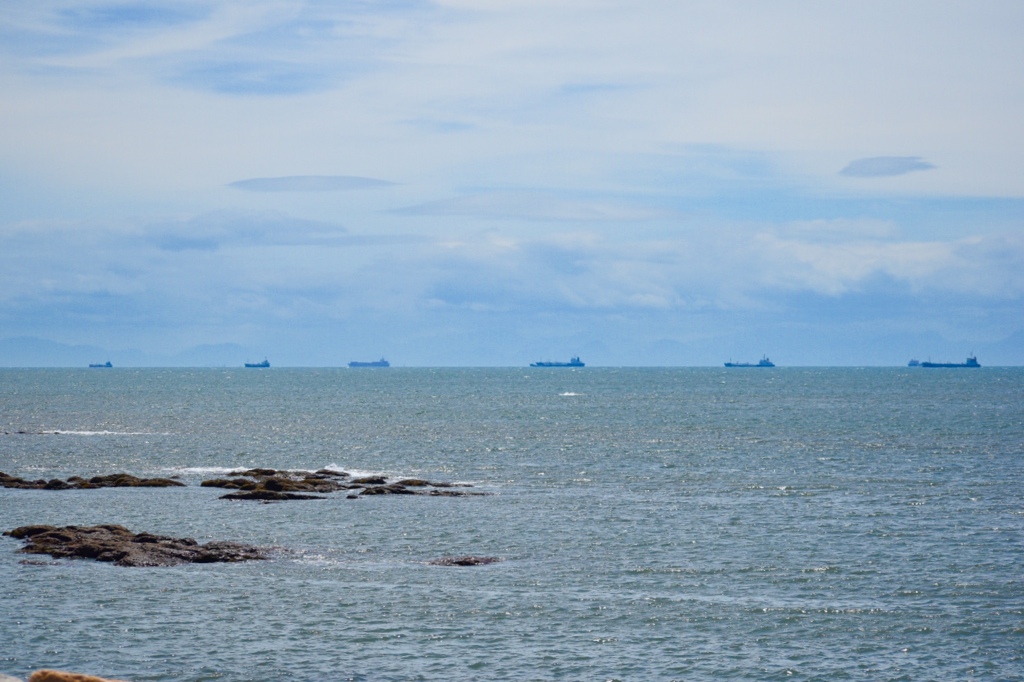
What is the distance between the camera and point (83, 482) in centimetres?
6675

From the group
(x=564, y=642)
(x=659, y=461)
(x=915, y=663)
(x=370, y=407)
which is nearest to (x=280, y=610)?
(x=564, y=642)

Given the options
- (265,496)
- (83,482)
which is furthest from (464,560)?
(83,482)

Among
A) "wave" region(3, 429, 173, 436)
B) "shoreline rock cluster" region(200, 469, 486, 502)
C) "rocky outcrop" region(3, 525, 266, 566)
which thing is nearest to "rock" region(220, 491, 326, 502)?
"shoreline rock cluster" region(200, 469, 486, 502)

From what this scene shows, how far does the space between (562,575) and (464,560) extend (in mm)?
4197

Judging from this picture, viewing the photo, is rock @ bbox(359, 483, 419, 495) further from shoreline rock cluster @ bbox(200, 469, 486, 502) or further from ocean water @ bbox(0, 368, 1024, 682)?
ocean water @ bbox(0, 368, 1024, 682)

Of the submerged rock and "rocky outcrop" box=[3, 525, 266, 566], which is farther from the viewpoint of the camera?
the submerged rock

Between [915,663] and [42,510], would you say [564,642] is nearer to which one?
[915,663]

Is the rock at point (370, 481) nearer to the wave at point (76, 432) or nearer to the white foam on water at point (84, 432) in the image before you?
the wave at point (76, 432)

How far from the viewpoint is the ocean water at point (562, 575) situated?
29953mm

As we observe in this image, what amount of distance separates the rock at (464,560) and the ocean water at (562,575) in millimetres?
832

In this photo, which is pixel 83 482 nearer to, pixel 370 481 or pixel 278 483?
pixel 278 483

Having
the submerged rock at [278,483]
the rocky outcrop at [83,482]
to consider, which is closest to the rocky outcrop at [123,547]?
the submerged rock at [278,483]

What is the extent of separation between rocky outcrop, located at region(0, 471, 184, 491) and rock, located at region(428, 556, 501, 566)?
1163 inches

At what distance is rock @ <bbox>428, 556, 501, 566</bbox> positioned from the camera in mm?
42094
